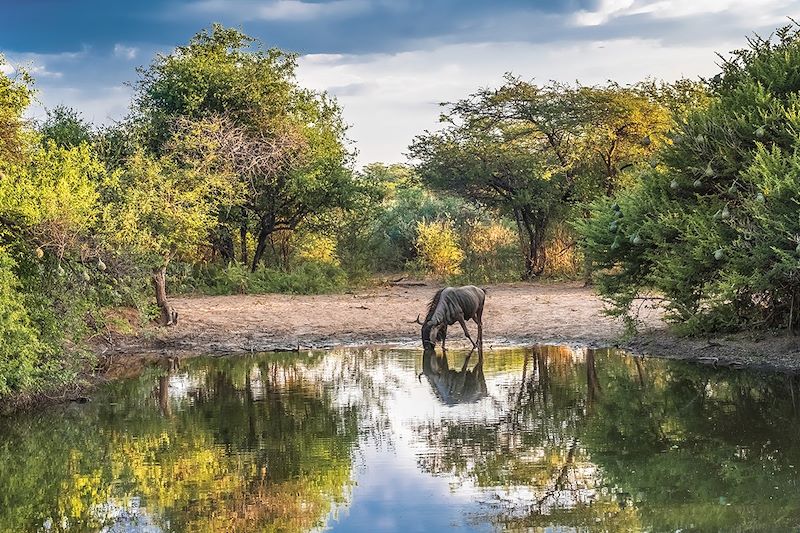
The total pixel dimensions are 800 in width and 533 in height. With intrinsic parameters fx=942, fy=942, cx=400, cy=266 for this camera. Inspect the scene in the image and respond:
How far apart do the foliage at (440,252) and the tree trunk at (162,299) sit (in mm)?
16322

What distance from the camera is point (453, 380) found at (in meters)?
15.8

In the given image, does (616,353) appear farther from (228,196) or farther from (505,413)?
(228,196)

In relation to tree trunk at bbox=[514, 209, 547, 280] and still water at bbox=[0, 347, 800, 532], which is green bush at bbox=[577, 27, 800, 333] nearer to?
still water at bbox=[0, 347, 800, 532]

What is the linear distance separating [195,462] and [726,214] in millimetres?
10156

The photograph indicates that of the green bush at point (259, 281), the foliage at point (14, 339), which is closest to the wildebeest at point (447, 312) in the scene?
the foliage at point (14, 339)

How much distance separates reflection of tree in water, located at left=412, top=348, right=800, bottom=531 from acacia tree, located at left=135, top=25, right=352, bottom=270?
1662cm

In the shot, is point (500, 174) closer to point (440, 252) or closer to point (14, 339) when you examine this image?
point (440, 252)

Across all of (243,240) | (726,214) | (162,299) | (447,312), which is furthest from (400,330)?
(243,240)

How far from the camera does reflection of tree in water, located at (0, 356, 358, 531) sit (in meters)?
8.64

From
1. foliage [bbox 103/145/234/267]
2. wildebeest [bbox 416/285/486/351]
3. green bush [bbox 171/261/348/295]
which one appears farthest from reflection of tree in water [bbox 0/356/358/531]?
green bush [bbox 171/261/348/295]

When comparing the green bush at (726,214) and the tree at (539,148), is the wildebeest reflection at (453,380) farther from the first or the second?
the tree at (539,148)

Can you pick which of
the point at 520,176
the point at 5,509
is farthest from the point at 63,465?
the point at 520,176

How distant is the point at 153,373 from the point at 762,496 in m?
12.1

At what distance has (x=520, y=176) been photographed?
3631 cm
